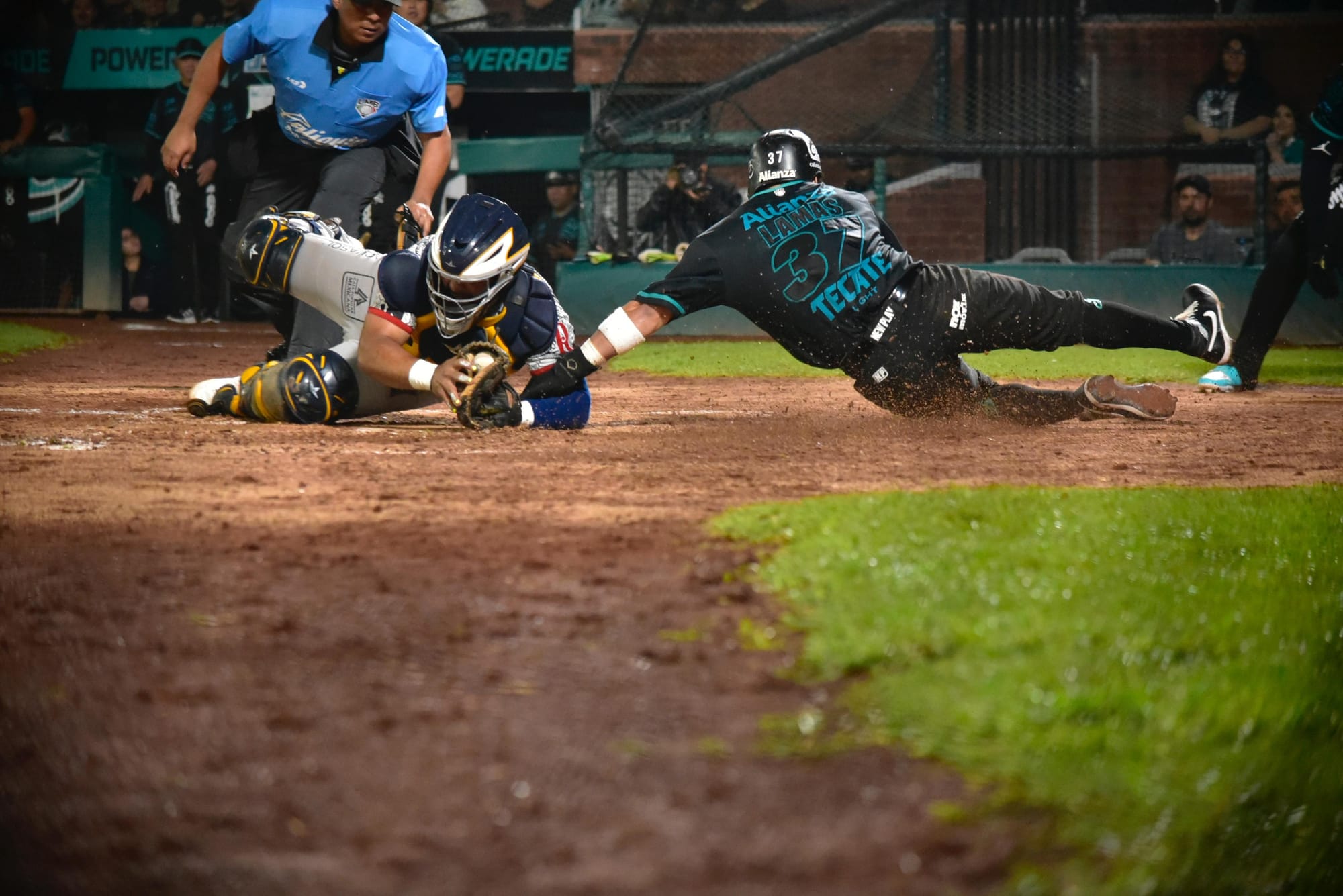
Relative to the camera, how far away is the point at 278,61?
630 centimetres

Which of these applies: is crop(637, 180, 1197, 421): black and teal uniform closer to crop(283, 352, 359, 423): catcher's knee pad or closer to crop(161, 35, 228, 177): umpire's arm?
crop(283, 352, 359, 423): catcher's knee pad

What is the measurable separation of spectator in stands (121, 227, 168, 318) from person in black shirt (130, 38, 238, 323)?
0.67 feet

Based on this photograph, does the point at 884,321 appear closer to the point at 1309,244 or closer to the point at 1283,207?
the point at 1309,244

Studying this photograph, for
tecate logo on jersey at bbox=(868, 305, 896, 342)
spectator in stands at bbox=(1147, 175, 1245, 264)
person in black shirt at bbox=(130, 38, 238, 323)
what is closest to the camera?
tecate logo on jersey at bbox=(868, 305, 896, 342)

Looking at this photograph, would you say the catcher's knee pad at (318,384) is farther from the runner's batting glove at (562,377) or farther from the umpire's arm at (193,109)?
the umpire's arm at (193,109)

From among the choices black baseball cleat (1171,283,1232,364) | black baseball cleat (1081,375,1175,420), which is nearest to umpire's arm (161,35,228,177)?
black baseball cleat (1081,375,1175,420)

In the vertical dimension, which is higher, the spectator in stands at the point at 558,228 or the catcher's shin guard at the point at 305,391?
the spectator in stands at the point at 558,228

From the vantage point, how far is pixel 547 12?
15.3 metres

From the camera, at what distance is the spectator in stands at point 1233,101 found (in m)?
13.5

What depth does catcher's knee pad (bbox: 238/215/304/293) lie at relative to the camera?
223 inches

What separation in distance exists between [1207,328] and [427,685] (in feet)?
15.1

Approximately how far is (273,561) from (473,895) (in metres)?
1.66

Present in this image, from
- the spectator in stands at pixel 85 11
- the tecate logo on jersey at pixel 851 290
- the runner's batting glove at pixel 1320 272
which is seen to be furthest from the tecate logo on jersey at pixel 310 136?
the spectator in stands at pixel 85 11

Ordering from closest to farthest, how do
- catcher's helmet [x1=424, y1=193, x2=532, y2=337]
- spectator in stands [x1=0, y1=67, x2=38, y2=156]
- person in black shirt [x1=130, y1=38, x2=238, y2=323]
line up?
catcher's helmet [x1=424, y1=193, x2=532, y2=337], person in black shirt [x1=130, y1=38, x2=238, y2=323], spectator in stands [x1=0, y1=67, x2=38, y2=156]
